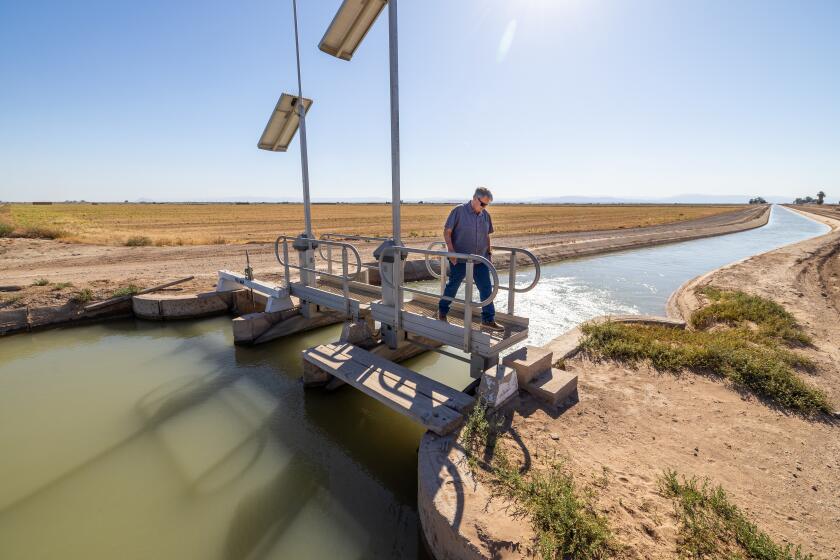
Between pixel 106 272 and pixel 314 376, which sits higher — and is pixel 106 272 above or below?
above

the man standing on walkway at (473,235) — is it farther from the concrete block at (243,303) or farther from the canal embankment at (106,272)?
the canal embankment at (106,272)

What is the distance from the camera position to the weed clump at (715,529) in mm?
2455

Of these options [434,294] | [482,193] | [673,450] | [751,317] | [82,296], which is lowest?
[673,450]

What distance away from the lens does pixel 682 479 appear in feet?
10.4

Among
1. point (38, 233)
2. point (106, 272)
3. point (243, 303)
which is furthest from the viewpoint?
point (38, 233)

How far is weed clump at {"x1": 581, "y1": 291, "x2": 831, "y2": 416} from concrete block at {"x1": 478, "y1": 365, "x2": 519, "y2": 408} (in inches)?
83.8

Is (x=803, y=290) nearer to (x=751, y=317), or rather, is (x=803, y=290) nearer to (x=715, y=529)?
(x=751, y=317)

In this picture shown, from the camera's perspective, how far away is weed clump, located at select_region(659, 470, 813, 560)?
→ 8.05 ft

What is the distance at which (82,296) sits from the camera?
29.6 ft

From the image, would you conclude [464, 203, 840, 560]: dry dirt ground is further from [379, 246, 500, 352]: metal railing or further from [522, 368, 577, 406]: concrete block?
[379, 246, 500, 352]: metal railing

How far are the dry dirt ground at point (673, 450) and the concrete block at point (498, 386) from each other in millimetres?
204

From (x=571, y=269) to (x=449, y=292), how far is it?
40.5ft

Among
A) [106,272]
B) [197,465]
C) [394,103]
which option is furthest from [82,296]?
[394,103]

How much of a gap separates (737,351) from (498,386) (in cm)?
385
